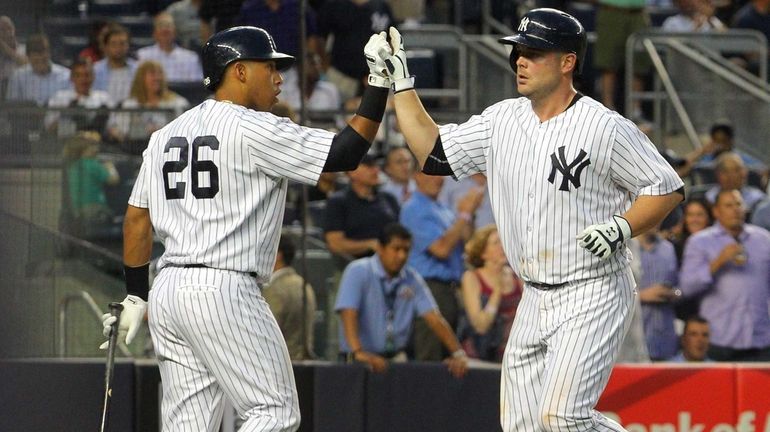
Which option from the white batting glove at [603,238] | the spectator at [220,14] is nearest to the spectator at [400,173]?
the spectator at [220,14]

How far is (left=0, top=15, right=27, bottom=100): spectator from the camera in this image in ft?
25.6

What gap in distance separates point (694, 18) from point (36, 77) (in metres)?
7.37

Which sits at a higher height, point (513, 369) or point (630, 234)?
point (630, 234)

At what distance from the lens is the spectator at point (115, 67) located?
9.16m

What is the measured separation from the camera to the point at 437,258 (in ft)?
31.6

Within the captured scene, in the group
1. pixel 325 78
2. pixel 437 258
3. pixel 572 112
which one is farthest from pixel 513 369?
pixel 325 78

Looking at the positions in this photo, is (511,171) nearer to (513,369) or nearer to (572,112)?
(572,112)

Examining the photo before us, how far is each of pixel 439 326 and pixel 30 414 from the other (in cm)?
237

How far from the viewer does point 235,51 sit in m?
6.02

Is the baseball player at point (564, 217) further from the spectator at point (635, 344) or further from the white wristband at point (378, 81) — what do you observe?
the spectator at point (635, 344)

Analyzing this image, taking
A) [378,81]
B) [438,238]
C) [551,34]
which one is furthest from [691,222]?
[378,81]

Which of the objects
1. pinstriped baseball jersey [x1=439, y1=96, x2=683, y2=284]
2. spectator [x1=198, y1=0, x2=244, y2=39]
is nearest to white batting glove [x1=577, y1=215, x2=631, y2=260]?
pinstriped baseball jersey [x1=439, y1=96, x2=683, y2=284]

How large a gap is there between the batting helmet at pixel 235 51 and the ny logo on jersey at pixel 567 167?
1130 millimetres

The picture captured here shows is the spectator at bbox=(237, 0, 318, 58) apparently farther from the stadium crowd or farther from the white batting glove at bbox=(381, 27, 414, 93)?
A: the white batting glove at bbox=(381, 27, 414, 93)
